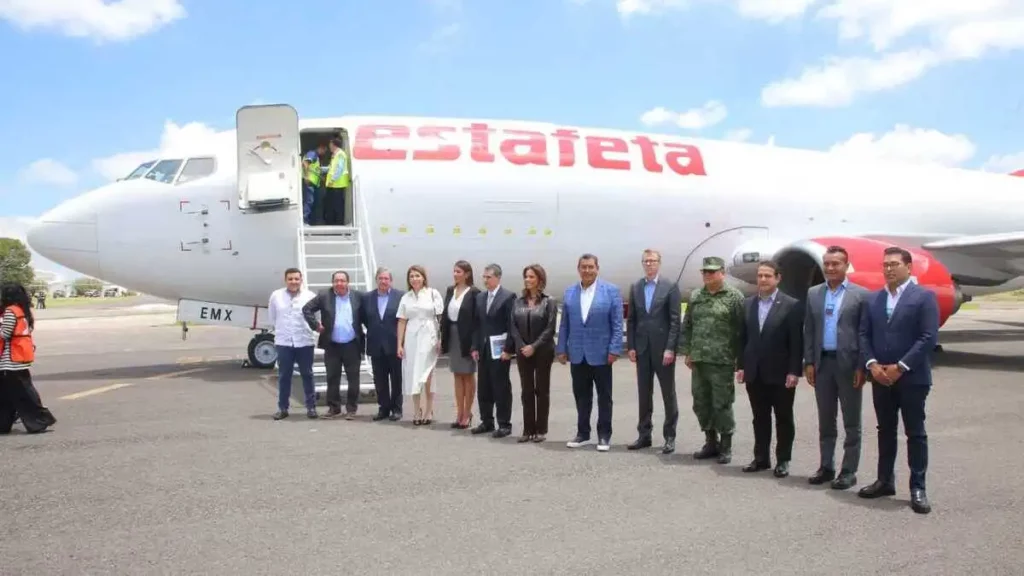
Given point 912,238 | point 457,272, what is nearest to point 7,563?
point 457,272

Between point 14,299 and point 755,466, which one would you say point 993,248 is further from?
point 14,299

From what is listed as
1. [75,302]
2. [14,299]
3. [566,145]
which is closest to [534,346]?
[14,299]

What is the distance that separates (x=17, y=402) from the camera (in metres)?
8.17

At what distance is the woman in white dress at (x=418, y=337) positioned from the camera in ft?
28.1

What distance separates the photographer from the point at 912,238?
15875mm

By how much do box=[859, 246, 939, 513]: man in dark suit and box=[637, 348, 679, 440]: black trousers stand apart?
191 cm

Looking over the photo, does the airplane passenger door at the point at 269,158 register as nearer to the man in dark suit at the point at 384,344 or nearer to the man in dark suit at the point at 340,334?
the man in dark suit at the point at 340,334

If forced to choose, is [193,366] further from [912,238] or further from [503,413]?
[912,238]

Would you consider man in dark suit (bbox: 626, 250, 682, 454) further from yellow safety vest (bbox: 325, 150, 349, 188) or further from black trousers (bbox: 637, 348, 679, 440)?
yellow safety vest (bbox: 325, 150, 349, 188)

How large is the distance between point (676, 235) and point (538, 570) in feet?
37.6

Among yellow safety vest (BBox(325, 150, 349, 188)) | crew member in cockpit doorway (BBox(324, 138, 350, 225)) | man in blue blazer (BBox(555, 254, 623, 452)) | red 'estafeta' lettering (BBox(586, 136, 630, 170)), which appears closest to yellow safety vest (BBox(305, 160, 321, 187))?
crew member in cockpit doorway (BBox(324, 138, 350, 225))

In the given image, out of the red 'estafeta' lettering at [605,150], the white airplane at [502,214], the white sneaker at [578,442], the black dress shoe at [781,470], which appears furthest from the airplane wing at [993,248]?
the white sneaker at [578,442]

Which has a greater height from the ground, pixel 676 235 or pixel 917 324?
pixel 676 235

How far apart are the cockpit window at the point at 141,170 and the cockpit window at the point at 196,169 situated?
2.12ft
